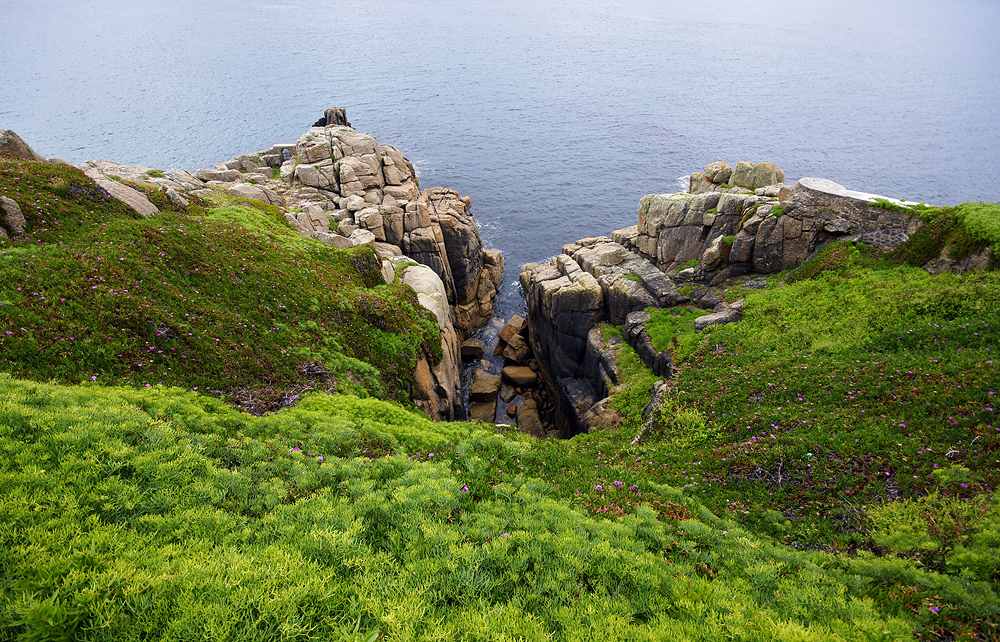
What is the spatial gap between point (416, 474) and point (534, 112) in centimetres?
12693

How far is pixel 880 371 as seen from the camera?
2009cm

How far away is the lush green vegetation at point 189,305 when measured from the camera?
Result: 16406 millimetres

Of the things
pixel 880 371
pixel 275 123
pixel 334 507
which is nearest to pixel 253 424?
pixel 334 507

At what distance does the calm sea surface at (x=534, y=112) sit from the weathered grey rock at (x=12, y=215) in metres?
45.0

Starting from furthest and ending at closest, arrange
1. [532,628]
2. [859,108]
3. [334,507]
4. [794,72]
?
[794,72] → [859,108] → [334,507] → [532,628]

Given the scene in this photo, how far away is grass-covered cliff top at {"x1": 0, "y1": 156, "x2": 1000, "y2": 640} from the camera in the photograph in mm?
8000

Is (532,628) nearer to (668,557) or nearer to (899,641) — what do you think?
(668,557)

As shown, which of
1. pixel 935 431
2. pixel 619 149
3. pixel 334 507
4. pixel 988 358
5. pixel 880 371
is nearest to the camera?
pixel 334 507

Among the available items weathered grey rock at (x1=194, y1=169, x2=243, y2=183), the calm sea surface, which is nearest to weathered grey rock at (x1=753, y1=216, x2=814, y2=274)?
the calm sea surface

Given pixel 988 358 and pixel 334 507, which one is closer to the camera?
pixel 334 507

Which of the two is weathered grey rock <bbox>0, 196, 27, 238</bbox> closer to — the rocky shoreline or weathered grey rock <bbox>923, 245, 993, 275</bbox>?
the rocky shoreline

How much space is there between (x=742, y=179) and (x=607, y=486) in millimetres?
39835

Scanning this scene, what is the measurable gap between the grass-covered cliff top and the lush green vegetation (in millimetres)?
127

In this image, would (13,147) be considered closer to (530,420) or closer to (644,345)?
(530,420)
